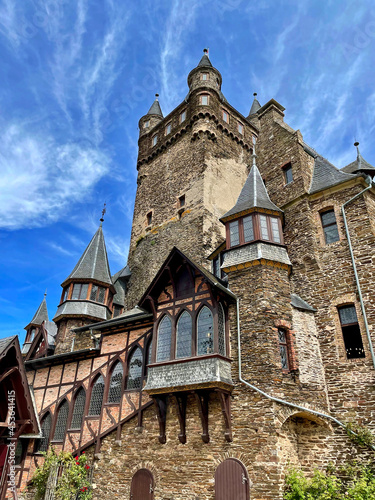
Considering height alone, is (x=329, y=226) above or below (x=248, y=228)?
above

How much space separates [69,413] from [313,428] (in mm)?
9679

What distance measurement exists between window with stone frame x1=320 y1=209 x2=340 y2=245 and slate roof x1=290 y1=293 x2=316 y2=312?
7.90 ft

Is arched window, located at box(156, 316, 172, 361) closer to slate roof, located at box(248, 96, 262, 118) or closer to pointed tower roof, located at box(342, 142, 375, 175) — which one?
pointed tower roof, located at box(342, 142, 375, 175)

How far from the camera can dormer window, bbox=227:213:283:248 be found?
13.9 metres

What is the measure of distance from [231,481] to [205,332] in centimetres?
415

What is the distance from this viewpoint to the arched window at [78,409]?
15445mm

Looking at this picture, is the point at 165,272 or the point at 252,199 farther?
the point at 252,199

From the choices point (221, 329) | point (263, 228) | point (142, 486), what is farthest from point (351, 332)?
point (142, 486)

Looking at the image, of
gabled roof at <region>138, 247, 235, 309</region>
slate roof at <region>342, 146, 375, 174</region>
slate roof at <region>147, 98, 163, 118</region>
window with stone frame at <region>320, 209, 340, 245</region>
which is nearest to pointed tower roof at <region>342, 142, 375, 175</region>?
slate roof at <region>342, 146, 375, 174</region>

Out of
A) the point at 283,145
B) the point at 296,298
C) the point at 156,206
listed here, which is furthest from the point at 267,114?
the point at 296,298

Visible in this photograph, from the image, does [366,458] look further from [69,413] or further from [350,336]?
[69,413]

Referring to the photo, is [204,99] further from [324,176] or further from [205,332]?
[205,332]

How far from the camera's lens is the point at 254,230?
551 inches

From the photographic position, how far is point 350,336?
12438 millimetres
